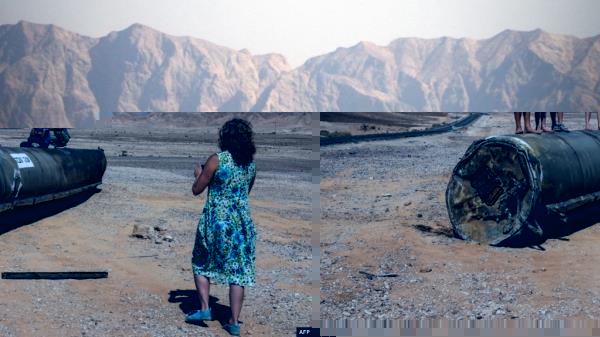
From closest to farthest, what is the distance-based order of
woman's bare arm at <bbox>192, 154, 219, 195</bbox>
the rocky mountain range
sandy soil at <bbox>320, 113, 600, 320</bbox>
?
woman's bare arm at <bbox>192, 154, 219, 195</bbox>
sandy soil at <bbox>320, 113, 600, 320</bbox>
the rocky mountain range

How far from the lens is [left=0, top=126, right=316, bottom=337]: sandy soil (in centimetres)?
455

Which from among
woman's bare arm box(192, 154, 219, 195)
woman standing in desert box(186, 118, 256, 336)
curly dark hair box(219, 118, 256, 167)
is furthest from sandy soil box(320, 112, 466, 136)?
woman's bare arm box(192, 154, 219, 195)

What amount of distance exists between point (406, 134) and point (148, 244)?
7.80 ft

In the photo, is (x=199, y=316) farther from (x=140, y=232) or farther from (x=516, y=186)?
(x=516, y=186)

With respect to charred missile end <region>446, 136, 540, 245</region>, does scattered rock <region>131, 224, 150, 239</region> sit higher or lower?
lower

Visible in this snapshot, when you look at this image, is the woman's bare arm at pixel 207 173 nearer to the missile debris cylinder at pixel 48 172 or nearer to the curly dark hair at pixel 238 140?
the curly dark hair at pixel 238 140

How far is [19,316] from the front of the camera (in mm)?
4441

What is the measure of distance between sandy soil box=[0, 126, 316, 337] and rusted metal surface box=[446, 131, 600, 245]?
4.29ft

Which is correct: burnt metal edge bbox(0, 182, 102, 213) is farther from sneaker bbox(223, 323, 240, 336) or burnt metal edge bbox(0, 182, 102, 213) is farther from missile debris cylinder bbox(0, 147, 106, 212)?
sneaker bbox(223, 323, 240, 336)

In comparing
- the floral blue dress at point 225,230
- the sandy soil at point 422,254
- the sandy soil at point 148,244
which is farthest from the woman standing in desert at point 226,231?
the sandy soil at point 422,254

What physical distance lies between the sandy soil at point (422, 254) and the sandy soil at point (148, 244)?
285 millimetres

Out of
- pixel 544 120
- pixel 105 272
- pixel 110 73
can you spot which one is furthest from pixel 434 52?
pixel 105 272

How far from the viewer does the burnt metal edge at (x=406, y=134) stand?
16.5ft

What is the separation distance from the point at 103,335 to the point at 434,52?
3.48 metres
